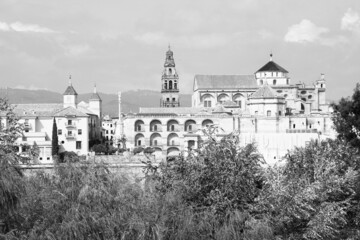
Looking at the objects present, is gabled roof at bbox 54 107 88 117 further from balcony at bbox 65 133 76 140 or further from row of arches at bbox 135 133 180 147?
row of arches at bbox 135 133 180 147

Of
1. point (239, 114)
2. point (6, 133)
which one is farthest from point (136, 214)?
point (239, 114)

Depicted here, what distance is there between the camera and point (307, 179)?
57.6 feet

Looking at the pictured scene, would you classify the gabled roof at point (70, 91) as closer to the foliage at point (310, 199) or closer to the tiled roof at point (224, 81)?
the tiled roof at point (224, 81)

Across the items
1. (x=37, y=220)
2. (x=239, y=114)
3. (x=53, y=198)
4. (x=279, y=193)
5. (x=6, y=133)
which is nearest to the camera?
(x=37, y=220)

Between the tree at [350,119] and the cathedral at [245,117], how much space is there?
58.4 ft

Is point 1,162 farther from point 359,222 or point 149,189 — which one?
point 359,222

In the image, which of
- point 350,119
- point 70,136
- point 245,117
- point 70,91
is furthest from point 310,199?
point 70,91

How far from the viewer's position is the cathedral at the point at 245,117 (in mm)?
53906

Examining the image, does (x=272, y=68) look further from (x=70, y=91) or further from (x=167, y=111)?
(x=70, y=91)

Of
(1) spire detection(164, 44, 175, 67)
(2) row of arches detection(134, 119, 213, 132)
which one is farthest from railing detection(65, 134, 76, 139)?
(1) spire detection(164, 44, 175, 67)

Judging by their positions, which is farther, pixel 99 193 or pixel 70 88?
pixel 70 88

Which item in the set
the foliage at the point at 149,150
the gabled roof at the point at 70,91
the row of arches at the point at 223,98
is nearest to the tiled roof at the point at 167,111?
the foliage at the point at 149,150

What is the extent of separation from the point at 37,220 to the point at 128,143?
5038cm

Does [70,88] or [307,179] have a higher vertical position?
[70,88]
